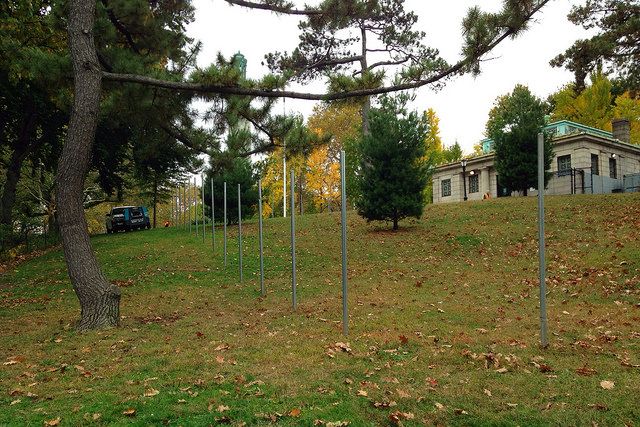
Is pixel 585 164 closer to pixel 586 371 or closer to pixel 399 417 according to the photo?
pixel 586 371

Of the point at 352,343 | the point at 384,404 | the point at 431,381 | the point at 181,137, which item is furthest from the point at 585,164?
the point at 384,404

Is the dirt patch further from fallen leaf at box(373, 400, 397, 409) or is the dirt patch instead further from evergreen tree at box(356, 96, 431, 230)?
evergreen tree at box(356, 96, 431, 230)

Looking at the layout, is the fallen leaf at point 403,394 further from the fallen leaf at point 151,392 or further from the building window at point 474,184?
the building window at point 474,184

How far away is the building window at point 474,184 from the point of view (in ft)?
108

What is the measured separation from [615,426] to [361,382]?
1.91 meters

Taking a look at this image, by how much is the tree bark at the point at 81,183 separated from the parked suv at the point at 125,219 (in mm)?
23568

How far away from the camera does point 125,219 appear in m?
29.3

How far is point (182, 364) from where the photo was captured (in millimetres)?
4980

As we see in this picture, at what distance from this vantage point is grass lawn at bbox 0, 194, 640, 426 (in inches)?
147

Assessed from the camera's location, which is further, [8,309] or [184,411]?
[8,309]

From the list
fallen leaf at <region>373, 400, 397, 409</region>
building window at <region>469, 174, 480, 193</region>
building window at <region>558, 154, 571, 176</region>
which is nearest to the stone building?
building window at <region>558, 154, 571, 176</region>

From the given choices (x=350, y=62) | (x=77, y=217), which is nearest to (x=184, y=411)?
(x=77, y=217)

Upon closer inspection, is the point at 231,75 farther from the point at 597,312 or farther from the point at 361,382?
the point at 597,312

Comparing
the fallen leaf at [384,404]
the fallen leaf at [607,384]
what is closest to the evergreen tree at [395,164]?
the fallen leaf at [607,384]
